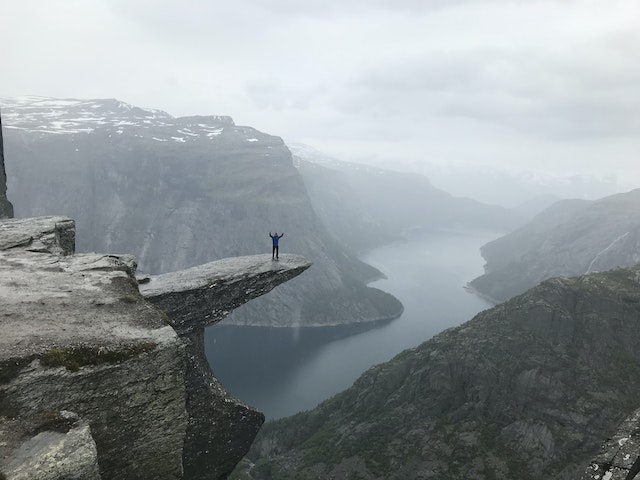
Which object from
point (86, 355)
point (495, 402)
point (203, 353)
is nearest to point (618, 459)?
point (86, 355)

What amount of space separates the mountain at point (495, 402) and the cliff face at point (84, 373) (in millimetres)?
95131

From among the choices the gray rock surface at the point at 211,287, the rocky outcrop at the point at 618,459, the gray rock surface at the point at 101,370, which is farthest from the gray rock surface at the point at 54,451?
the rocky outcrop at the point at 618,459

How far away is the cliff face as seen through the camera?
10.5m

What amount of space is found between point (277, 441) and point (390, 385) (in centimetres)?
3869

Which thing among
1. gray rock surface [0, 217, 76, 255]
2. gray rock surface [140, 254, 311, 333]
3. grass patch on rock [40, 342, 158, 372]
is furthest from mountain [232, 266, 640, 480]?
grass patch on rock [40, 342, 158, 372]

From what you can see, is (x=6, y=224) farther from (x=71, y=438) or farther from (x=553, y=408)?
(x=553, y=408)

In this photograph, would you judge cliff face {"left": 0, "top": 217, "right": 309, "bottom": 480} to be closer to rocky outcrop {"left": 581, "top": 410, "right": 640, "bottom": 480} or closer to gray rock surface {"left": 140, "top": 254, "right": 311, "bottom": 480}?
gray rock surface {"left": 140, "top": 254, "right": 311, "bottom": 480}

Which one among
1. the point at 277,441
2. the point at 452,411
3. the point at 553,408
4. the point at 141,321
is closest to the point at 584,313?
the point at 553,408

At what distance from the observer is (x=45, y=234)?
73.6ft

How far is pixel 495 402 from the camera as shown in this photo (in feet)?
376

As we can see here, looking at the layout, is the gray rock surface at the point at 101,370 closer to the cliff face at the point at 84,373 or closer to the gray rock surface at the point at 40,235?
the cliff face at the point at 84,373

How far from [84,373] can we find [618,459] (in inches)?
615

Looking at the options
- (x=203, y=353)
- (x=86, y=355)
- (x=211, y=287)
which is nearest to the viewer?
(x=86, y=355)

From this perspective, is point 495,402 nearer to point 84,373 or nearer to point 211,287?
point 211,287
